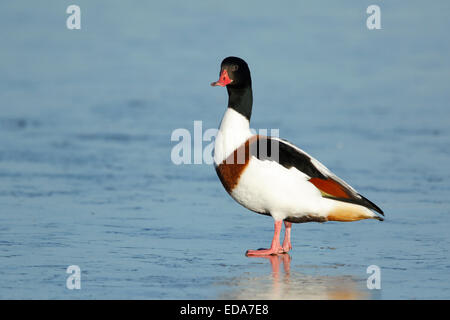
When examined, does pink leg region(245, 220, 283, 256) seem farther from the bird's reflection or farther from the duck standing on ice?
the bird's reflection

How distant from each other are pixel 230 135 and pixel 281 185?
60cm

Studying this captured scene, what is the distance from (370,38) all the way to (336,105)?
5.27 meters

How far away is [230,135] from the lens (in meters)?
6.78

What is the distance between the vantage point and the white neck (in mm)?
6727

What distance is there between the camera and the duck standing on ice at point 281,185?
21.4 ft

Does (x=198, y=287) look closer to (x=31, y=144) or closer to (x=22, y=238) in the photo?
(x=22, y=238)

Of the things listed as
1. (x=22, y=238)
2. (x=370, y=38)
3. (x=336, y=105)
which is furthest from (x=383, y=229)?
(x=370, y=38)

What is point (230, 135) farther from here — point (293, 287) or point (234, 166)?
point (293, 287)

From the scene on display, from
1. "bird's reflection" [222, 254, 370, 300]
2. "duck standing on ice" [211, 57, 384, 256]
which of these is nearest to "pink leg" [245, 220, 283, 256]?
"duck standing on ice" [211, 57, 384, 256]

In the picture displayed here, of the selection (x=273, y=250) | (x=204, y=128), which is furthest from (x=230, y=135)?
(x=204, y=128)

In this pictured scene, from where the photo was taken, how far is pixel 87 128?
11922 mm

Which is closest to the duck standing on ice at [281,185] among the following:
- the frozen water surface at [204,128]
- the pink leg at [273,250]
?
the pink leg at [273,250]

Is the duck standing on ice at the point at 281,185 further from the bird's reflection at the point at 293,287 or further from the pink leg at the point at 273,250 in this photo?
the bird's reflection at the point at 293,287
